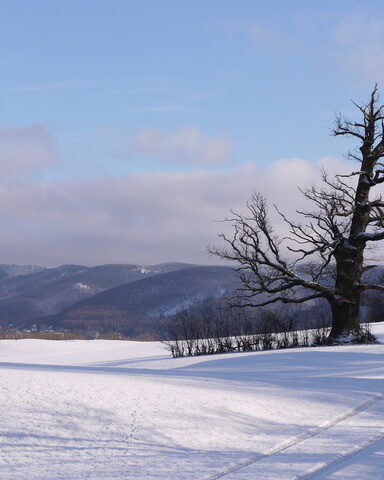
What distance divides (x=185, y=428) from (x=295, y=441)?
1.41 meters

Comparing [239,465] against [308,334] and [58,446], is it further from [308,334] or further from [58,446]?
[308,334]

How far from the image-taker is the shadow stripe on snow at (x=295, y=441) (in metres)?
7.12

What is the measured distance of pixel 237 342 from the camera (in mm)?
26203

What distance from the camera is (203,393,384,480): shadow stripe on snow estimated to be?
7125 mm

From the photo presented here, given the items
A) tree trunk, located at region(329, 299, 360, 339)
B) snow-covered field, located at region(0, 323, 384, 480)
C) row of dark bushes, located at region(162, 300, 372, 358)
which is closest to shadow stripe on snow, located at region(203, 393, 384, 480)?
snow-covered field, located at region(0, 323, 384, 480)

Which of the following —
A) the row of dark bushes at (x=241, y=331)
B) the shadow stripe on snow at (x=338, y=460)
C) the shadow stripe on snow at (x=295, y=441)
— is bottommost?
the shadow stripe on snow at (x=338, y=460)

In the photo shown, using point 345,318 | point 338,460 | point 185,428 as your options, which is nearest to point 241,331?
point 345,318

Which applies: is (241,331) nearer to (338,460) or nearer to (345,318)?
(345,318)

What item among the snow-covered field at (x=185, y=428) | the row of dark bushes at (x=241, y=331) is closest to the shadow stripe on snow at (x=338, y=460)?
the snow-covered field at (x=185, y=428)

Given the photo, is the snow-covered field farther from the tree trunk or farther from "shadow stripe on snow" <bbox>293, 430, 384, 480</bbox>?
Result: the tree trunk

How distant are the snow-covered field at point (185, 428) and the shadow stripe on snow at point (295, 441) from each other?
1cm

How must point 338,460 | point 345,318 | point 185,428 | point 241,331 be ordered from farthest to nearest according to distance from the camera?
1. point 241,331
2. point 345,318
3. point 185,428
4. point 338,460

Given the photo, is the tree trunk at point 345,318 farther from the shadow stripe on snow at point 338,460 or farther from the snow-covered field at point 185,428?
the shadow stripe on snow at point 338,460

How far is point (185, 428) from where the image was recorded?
8.90 metres
